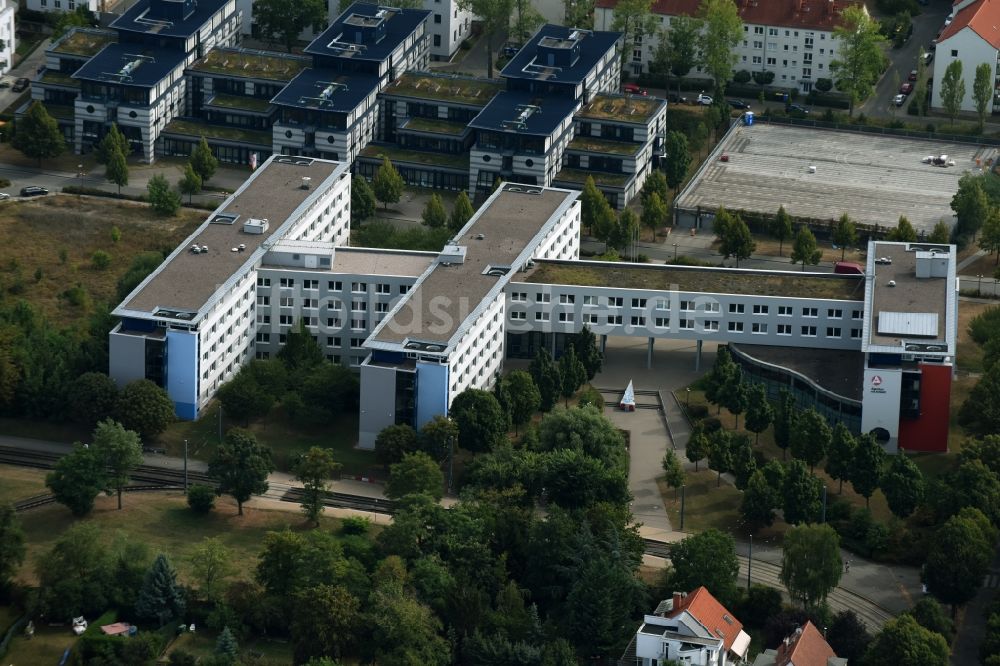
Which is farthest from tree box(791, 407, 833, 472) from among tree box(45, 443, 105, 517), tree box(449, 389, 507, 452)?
tree box(45, 443, 105, 517)

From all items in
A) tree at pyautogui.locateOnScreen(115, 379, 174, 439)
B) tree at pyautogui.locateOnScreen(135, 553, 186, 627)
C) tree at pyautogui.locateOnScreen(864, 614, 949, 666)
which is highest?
tree at pyautogui.locateOnScreen(115, 379, 174, 439)

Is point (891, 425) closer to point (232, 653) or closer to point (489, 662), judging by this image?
point (489, 662)

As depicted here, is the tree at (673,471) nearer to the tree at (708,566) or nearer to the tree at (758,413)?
the tree at (758,413)

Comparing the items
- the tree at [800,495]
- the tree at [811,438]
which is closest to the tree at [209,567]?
the tree at [800,495]

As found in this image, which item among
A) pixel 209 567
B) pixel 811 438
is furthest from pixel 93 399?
pixel 811 438

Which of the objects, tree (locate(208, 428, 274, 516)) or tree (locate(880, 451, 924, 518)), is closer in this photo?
tree (locate(880, 451, 924, 518))

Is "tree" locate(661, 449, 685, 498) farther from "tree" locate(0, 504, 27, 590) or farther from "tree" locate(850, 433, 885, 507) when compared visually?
"tree" locate(0, 504, 27, 590)

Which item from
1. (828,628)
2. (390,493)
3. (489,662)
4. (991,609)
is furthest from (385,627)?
(991,609)
